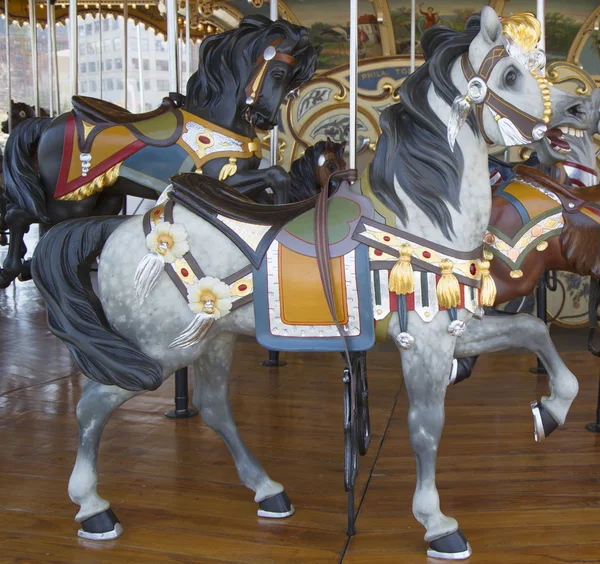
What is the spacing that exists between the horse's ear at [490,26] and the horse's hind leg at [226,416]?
1108mm

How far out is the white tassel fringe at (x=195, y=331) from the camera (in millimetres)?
1873

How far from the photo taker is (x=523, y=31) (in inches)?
66.3

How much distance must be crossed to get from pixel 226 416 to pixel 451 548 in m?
0.78

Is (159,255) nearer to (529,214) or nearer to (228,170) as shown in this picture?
(228,170)

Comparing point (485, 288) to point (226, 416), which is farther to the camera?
point (226, 416)

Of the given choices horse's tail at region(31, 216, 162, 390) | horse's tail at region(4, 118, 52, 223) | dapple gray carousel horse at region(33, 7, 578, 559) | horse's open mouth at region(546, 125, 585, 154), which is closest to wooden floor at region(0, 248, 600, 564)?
dapple gray carousel horse at region(33, 7, 578, 559)

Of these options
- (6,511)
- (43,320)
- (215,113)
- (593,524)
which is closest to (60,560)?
(6,511)

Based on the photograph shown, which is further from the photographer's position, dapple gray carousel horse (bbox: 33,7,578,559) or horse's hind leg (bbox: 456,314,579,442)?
horse's hind leg (bbox: 456,314,579,442)

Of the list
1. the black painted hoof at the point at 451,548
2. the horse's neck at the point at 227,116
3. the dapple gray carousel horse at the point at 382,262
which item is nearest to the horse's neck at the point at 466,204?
the dapple gray carousel horse at the point at 382,262

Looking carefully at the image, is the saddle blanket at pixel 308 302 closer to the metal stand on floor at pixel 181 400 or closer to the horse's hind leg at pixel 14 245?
the metal stand on floor at pixel 181 400

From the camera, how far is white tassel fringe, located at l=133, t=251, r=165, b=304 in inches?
73.4

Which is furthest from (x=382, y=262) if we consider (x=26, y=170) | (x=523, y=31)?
(x=26, y=170)

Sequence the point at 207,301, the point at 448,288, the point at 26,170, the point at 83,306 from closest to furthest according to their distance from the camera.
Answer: the point at 448,288 → the point at 207,301 → the point at 83,306 → the point at 26,170

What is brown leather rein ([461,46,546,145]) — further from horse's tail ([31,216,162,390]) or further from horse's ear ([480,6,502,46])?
horse's tail ([31,216,162,390])
